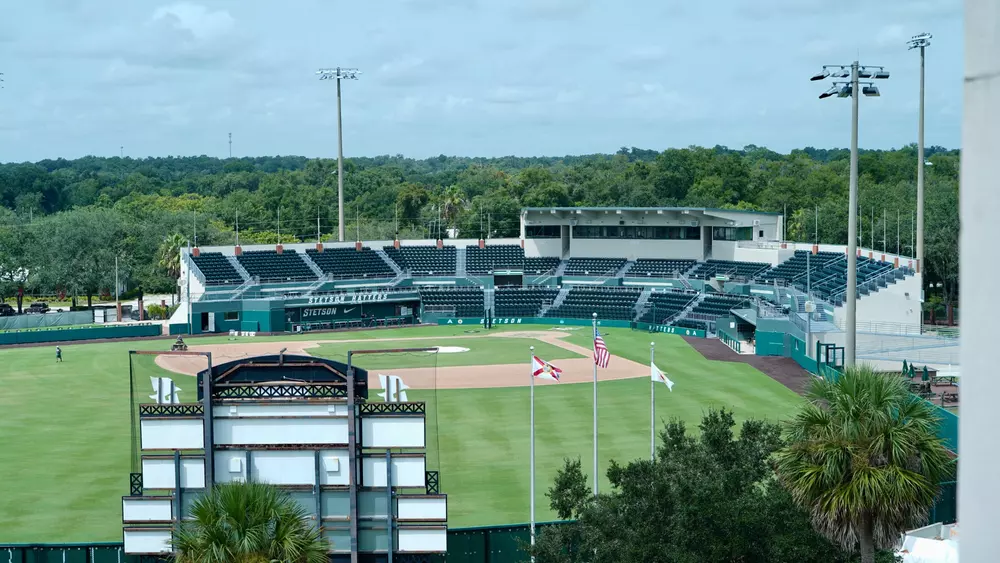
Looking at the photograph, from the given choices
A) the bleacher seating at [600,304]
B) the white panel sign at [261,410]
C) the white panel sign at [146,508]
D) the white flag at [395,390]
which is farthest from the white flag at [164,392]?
the bleacher seating at [600,304]

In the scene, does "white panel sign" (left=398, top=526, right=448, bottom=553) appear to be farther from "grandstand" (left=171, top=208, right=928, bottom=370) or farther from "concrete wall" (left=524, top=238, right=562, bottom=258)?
"concrete wall" (left=524, top=238, right=562, bottom=258)

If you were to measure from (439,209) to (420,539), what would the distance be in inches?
4343

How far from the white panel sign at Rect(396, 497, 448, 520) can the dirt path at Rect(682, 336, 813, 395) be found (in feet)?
108

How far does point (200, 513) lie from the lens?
16422mm

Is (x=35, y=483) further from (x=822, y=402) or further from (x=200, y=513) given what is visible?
(x=822, y=402)

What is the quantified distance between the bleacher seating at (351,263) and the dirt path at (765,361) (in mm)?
30152

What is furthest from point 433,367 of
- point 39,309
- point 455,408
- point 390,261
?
point 39,309

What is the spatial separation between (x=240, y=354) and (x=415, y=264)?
107 ft

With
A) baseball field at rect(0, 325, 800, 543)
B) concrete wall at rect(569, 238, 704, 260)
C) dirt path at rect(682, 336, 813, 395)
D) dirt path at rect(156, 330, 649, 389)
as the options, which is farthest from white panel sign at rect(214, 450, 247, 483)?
concrete wall at rect(569, 238, 704, 260)

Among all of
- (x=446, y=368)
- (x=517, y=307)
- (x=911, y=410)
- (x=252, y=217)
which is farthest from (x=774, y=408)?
(x=252, y=217)

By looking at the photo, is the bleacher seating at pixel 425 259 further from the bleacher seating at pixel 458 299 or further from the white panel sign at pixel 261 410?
the white panel sign at pixel 261 410

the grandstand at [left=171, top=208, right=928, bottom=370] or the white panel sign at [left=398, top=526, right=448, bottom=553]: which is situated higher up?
the grandstand at [left=171, top=208, right=928, bottom=370]

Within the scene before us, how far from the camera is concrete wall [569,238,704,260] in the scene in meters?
93.7

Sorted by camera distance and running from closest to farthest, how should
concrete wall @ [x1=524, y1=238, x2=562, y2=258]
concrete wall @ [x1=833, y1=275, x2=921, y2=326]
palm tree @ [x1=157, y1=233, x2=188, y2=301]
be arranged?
1. concrete wall @ [x1=833, y1=275, x2=921, y2=326]
2. palm tree @ [x1=157, y1=233, x2=188, y2=301]
3. concrete wall @ [x1=524, y1=238, x2=562, y2=258]
